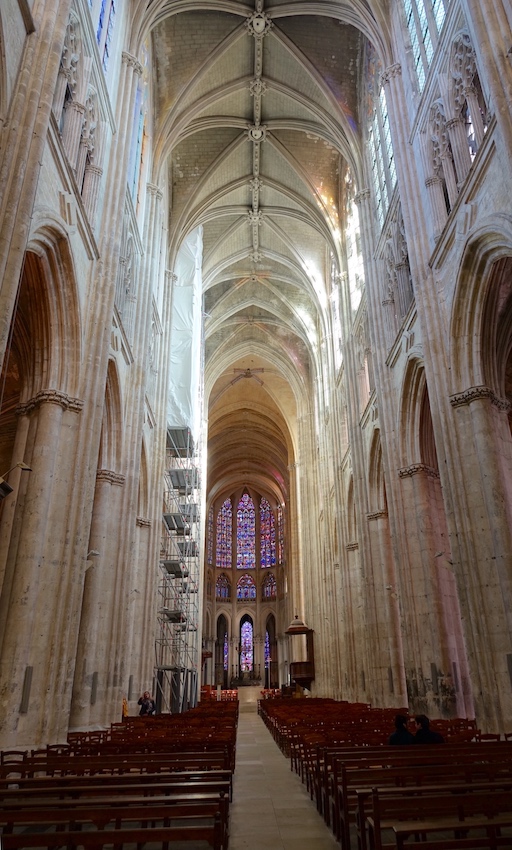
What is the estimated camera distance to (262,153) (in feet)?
84.0

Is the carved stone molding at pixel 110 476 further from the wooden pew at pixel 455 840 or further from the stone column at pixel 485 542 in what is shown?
the wooden pew at pixel 455 840

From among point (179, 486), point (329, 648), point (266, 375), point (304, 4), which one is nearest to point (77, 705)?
point (179, 486)

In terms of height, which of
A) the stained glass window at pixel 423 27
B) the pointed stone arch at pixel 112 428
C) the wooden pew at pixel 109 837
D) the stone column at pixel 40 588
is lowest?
the wooden pew at pixel 109 837

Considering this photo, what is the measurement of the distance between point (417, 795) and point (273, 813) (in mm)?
2999

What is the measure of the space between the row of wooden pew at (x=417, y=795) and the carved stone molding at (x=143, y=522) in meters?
11.4

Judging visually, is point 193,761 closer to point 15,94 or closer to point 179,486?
point 15,94

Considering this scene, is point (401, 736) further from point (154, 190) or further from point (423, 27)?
point (154, 190)

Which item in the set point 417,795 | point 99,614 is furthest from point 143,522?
point 417,795

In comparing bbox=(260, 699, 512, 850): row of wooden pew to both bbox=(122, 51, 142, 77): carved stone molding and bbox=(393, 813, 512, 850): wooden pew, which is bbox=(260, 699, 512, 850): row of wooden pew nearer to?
bbox=(393, 813, 512, 850): wooden pew

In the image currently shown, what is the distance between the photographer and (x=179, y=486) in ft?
82.7

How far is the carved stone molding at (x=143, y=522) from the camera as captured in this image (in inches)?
716

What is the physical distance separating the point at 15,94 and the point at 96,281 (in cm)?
441

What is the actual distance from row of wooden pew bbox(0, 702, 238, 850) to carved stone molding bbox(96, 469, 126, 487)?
7220mm

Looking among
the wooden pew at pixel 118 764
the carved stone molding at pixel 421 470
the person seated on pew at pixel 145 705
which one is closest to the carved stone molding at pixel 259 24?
the carved stone molding at pixel 421 470
